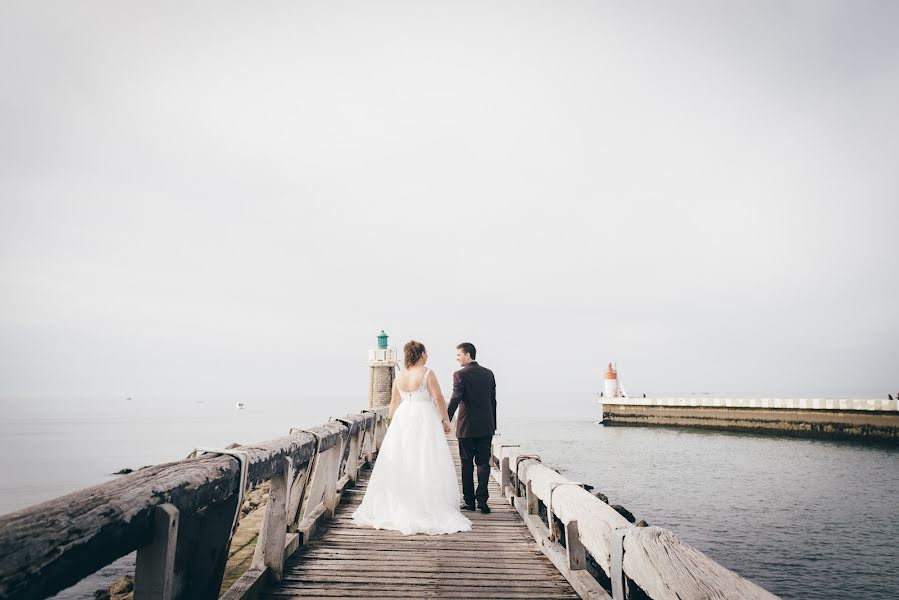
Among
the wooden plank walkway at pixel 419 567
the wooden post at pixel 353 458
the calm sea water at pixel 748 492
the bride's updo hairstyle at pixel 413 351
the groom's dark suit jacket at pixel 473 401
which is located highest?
the bride's updo hairstyle at pixel 413 351

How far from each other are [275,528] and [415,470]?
2.18 m

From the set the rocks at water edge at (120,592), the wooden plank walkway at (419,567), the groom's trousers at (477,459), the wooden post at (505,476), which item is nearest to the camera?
the wooden plank walkway at (419,567)

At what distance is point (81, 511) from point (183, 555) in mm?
987

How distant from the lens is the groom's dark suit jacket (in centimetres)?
698

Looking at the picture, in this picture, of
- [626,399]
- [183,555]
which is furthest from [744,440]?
[183,555]

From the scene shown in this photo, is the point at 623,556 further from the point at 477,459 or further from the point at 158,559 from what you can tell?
the point at 477,459

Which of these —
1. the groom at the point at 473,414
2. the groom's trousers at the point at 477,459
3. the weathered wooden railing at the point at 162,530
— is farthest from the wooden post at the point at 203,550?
the groom's trousers at the point at 477,459

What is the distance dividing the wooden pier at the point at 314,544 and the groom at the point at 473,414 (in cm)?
45

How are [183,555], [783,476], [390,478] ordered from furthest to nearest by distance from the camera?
[783,476], [390,478], [183,555]

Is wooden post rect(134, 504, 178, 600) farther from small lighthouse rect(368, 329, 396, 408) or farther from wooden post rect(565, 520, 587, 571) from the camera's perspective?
small lighthouse rect(368, 329, 396, 408)

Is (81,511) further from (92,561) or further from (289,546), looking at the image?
(289,546)

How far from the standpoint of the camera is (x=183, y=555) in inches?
107

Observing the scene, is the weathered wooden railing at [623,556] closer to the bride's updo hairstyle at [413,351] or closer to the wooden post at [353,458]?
the bride's updo hairstyle at [413,351]

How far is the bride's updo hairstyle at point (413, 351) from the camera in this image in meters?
6.77
